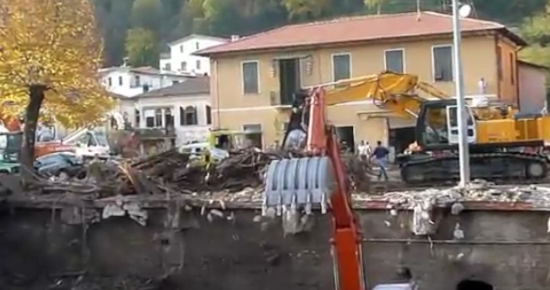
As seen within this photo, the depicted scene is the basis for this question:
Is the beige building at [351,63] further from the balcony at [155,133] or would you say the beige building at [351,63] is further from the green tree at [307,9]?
the green tree at [307,9]

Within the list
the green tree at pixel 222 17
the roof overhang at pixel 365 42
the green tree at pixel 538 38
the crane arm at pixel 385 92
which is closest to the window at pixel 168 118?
the roof overhang at pixel 365 42

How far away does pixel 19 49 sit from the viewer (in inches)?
1034

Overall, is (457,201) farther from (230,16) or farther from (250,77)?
(230,16)

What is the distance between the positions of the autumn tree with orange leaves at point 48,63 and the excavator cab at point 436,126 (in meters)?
8.85

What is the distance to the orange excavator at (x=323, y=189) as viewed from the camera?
11.3m

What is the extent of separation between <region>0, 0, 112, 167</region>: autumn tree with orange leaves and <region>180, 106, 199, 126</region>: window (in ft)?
98.5

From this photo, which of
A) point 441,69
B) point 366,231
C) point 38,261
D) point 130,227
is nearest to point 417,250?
point 366,231

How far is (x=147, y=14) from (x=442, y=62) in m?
72.8

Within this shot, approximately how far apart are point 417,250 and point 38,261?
288 inches

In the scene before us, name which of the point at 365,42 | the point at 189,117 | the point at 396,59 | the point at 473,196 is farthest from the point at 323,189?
the point at 189,117

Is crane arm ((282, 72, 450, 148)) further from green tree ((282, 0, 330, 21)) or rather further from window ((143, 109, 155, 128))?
green tree ((282, 0, 330, 21))

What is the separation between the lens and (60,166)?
90.9ft

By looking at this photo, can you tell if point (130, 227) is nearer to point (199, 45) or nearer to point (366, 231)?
point (366, 231)

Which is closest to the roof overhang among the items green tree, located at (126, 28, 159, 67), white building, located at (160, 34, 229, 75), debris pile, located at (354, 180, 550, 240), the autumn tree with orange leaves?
the autumn tree with orange leaves
